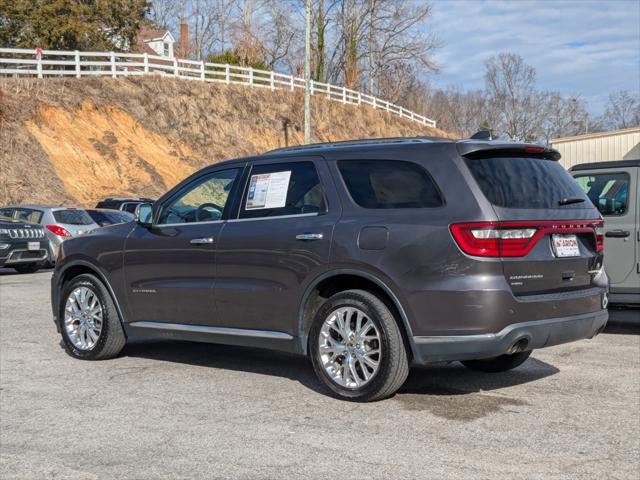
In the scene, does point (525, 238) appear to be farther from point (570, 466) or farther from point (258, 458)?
point (258, 458)

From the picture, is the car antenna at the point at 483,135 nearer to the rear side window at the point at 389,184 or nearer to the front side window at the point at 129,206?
the rear side window at the point at 389,184

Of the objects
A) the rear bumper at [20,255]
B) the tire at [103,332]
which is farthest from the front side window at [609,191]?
the rear bumper at [20,255]

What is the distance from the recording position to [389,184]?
237 inches

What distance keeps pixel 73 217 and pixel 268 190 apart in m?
13.8

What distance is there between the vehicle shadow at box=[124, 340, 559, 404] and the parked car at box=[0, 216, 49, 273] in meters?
9.34

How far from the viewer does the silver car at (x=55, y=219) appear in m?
18.8

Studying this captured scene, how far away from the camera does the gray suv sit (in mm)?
5500

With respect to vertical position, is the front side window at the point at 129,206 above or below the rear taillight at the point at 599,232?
above

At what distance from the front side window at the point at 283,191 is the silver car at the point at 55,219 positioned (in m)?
12.9

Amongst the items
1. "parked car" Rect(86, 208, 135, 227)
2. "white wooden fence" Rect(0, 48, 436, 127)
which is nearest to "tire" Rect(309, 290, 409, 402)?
"parked car" Rect(86, 208, 135, 227)

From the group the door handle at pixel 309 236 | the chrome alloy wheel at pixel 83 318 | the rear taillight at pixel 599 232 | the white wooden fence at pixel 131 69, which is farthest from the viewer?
the white wooden fence at pixel 131 69

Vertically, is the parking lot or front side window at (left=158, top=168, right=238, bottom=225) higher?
front side window at (left=158, top=168, right=238, bottom=225)

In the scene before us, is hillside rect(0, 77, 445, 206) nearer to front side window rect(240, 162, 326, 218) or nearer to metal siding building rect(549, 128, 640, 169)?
metal siding building rect(549, 128, 640, 169)

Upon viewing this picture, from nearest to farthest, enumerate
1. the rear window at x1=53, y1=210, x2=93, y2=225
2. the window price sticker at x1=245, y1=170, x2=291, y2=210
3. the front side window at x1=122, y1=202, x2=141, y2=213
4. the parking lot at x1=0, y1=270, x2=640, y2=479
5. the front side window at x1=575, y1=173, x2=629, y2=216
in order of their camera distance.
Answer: the parking lot at x1=0, y1=270, x2=640, y2=479 < the window price sticker at x1=245, y1=170, x2=291, y2=210 < the front side window at x1=575, y1=173, x2=629, y2=216 < the rear window at x1=53, y1=210, x2=93, y2=225 < the front side window at x1=122, y1=202, x2=141, y2=213
